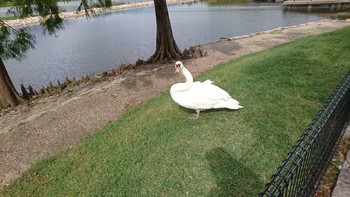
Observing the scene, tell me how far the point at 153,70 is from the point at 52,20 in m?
4.31

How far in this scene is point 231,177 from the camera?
407 cm

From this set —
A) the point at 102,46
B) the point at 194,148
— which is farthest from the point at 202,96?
the point at 102,46

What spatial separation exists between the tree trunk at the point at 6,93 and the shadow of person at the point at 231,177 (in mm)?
9263

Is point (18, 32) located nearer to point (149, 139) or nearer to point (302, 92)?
point (149, 139)

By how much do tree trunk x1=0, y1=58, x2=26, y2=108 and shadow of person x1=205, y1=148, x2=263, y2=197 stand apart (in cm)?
926

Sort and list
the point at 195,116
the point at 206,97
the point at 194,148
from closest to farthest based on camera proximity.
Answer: the point at 194,148 → the point at 206,97 → the point at 195,116

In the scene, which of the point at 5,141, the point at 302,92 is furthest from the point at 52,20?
the point at 302,92

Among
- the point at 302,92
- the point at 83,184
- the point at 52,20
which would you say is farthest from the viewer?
the point at 52,20

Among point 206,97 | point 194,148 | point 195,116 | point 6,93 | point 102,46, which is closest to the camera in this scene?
point 194,148

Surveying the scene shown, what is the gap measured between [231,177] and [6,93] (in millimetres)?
9925

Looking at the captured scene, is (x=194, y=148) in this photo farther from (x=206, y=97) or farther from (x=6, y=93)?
(x=6, y=93)

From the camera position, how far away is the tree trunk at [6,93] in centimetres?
1016

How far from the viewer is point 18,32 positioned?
34.2ft

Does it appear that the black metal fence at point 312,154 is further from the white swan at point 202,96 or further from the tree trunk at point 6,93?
the tree trunk at point 6,93
